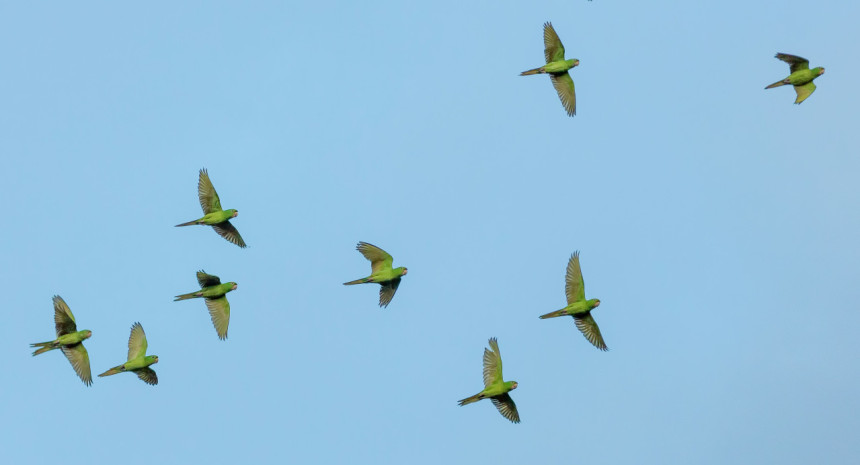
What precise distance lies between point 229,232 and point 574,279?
15983mm

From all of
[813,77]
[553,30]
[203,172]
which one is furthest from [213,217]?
[813,77]

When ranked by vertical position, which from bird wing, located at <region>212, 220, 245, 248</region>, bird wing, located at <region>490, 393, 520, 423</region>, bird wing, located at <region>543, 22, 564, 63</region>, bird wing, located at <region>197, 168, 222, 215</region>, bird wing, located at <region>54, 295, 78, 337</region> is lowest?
bird wing, located at <region>490, 393, 520, 423</region>

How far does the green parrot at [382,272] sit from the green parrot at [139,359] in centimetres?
986

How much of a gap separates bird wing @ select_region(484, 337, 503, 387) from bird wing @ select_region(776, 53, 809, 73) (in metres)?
17.9

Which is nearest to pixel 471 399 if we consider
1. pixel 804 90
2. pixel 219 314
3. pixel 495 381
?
pixel 495 381

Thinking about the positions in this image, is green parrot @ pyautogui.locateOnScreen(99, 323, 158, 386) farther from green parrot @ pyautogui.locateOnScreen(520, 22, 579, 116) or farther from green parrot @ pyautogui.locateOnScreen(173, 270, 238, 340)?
green parrot @ pyautogui.locateOnScreen(520, 22, 579, 116)

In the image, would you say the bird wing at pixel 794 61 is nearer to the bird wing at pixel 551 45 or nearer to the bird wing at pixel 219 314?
the bird wing at pixel 551 45

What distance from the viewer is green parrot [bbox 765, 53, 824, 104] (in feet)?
166

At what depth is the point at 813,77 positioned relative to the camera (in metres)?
51.4

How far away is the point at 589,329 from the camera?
4906 cm

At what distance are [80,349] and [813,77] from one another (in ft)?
114

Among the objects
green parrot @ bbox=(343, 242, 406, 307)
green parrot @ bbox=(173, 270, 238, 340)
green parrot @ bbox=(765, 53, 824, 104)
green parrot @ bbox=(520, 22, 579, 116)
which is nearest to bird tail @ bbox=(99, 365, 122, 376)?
green parrot @ bbox=(173, 270, 238, 340)

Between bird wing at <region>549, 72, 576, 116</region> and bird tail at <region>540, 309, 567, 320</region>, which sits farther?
bird wing at <region>549, 72, 576, 116</region>

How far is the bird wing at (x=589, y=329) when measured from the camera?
4891cm
